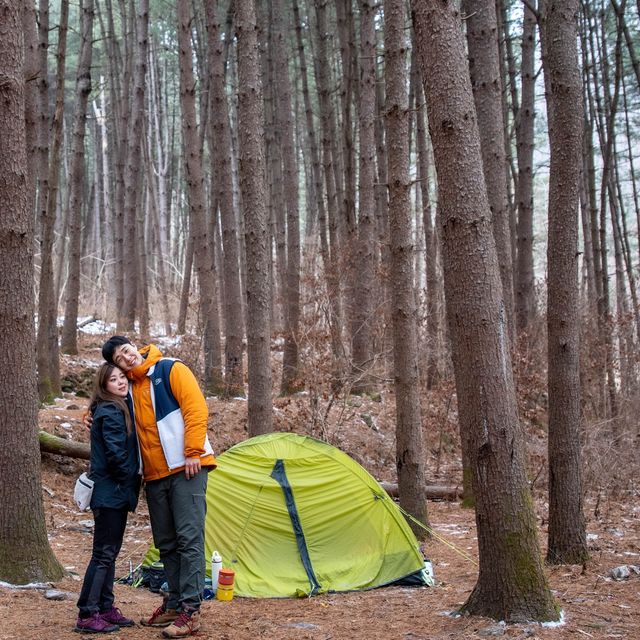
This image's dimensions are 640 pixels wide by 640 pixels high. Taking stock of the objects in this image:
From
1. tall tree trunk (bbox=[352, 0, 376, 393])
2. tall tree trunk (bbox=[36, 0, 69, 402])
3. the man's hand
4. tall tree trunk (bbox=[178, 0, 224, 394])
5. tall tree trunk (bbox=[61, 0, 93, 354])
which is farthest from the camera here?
tall tree trunk (bbox=[352, 0, 376, 393])

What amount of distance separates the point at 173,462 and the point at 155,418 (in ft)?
0.90

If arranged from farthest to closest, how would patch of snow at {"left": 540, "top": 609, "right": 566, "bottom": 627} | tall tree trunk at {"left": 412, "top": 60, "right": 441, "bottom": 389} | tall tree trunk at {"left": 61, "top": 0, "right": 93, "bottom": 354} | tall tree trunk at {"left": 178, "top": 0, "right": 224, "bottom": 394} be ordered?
tall tree trunk at {"left": 412, "top": 60, "right": 441, "bottom": 389} < tall tree trunk at {"left": 61, "top": 0, "right": 93, "bottom": 354} < tall tree trunk at {"left": 178, "top": 0, "right": 224, "bottom": 394} < patch of snow at {"left": 540, "top": 609, "right": 566, "bottom": 627}

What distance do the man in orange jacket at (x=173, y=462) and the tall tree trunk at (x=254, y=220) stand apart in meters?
2.97

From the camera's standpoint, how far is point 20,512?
500cm

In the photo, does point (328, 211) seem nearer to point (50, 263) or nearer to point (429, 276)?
point (429, 276)

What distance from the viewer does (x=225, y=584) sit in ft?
18.1

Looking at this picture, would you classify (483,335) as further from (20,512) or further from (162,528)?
(20,512)

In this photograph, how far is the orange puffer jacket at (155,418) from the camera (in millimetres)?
4379

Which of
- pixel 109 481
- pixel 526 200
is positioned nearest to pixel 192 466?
pixel 109 481

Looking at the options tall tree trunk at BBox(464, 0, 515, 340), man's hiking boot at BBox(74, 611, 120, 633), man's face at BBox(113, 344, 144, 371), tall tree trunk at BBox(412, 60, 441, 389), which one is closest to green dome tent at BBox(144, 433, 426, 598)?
man's hiking boot at BBox(74, 611, 120, 633)

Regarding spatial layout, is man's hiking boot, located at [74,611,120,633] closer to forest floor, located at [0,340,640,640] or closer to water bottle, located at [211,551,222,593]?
forest floor, located at [0,340,640,640]

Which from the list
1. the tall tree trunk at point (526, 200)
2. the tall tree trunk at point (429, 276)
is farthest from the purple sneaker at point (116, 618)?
the tall tree trunk at point (526, 200)

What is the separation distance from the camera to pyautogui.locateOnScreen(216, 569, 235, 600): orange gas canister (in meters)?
5.52

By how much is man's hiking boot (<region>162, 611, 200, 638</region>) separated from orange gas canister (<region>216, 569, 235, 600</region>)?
1.17 metres
